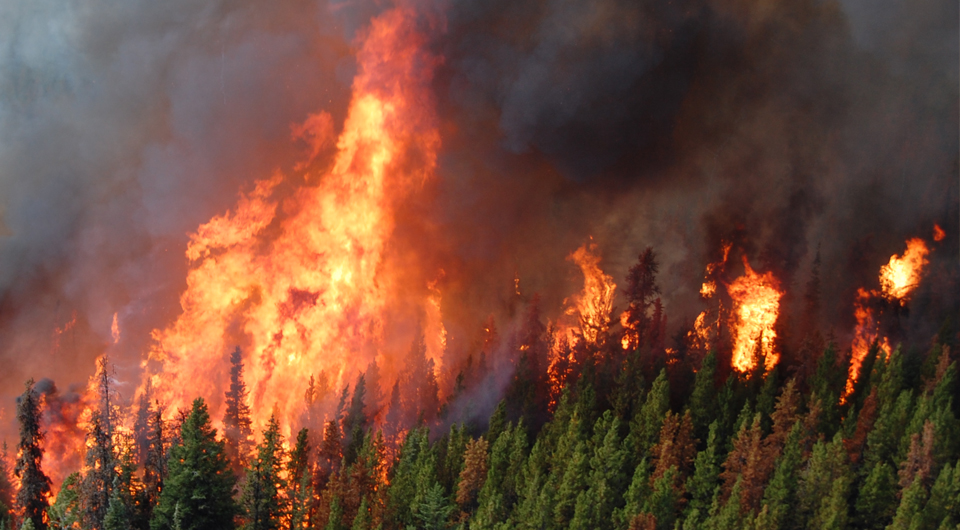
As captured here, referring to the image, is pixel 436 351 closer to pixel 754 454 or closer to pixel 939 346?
pixel 754 454

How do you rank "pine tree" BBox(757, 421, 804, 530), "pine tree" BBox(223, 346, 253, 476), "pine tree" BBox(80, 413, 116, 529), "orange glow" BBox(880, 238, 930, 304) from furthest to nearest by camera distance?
"pine tree" BBox(223, 346, 253, 476) < "orange glow" BBox(880, 238, 930, 304) < "pine tree" BBox(80, 413, 116, 529) < "pine tree" BBox(757, 421, 804, 530)

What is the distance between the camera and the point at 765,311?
67.0 metres

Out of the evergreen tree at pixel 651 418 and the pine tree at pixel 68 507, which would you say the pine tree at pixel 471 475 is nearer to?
the evergreen tree at pixel 651 418

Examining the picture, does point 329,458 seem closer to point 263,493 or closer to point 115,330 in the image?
point 263,493

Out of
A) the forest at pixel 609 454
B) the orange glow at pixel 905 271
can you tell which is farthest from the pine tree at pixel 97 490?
the orange glow at pixel 905 271

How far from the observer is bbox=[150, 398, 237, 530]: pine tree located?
47.2m

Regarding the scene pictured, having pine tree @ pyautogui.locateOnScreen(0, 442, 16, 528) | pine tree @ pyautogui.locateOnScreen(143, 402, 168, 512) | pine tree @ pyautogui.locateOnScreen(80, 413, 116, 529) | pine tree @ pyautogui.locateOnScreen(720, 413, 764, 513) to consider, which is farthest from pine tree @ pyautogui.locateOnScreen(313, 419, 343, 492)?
pine tree @ pyautogui.locateOnScreen(720, 413, 764, 513)

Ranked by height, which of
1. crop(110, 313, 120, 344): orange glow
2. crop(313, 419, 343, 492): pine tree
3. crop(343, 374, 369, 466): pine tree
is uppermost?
crop(110, 313, 120, 344): orange glow

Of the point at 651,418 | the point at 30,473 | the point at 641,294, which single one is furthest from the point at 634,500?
the point at 30,473

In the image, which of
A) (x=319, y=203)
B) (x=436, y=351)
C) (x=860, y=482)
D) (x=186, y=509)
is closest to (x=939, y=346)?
(x=860, y=482)

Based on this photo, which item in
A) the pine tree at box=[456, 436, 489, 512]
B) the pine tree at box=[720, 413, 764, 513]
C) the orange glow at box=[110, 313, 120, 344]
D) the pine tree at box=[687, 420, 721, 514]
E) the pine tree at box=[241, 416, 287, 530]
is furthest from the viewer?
the orange glow at box=[110, 313, 120, 344]

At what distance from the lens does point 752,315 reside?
6744 centimetres

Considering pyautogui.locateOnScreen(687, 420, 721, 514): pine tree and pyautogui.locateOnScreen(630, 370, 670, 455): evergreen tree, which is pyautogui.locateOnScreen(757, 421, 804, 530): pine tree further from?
pyautogui.locateOnScreen(630, 370, 670, 455): evergreen tree

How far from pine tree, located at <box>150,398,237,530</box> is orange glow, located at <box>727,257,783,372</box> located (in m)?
39.7
